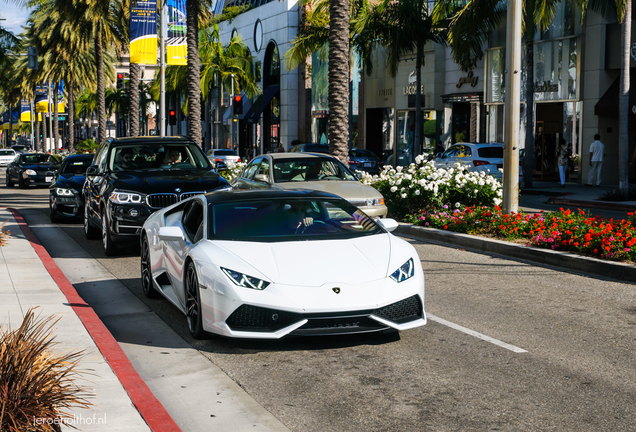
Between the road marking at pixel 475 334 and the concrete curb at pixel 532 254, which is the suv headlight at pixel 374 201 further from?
the road marking at pixel 475 334

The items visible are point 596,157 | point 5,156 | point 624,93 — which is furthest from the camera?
point 5,156

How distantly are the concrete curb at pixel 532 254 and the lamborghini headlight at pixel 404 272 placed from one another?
4452 mm

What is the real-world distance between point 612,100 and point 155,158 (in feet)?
68.1

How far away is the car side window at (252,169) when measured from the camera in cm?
1564

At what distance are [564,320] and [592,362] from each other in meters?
1.57

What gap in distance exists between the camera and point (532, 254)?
11.8m

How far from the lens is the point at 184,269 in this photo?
291 inches

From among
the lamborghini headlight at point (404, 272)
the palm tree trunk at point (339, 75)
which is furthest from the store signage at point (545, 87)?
the lamborghini headlight at point (404, 272)

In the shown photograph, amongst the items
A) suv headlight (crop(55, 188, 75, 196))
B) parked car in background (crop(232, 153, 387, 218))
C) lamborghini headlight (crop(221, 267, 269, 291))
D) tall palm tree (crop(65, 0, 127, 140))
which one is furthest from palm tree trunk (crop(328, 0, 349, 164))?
tall palm tree (crop(65, 0, 127, 140))

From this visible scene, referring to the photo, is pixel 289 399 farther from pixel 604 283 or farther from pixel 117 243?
pixel 117 243

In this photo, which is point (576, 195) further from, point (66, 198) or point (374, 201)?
point (66, 198)

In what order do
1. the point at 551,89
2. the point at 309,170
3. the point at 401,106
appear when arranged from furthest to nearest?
the point at 401,106 < the point at 551,89 < the point at 309,170

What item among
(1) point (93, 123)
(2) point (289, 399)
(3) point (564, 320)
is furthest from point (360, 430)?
(1) point (93, 123)

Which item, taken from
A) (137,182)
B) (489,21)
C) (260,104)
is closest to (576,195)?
(489,21)
